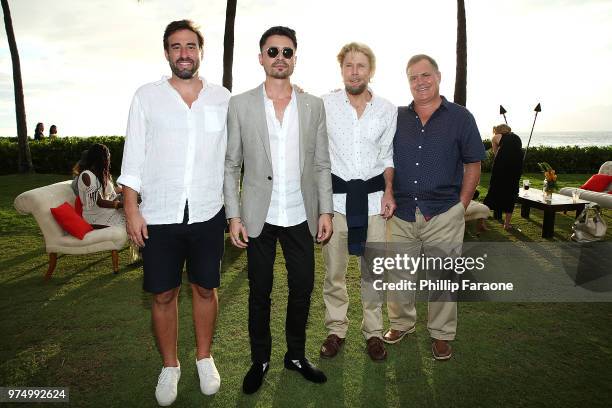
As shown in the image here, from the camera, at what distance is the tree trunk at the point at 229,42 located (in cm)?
1279

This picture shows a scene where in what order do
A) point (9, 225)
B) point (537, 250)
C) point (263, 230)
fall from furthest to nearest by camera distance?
point (9, 225), point (537, 250), point (263, 230)

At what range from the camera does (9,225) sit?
28.7 feet

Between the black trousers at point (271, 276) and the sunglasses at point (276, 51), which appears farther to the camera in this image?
the black trousers at point (271, 276)

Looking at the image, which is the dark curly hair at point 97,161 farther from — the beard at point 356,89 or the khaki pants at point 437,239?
the khaki pants at point 437,239

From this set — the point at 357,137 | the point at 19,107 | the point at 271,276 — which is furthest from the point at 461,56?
the point at 19,107

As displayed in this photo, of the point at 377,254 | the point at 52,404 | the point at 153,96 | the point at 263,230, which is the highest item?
the point at 153,96

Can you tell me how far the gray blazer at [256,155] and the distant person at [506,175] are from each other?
6.63 meters

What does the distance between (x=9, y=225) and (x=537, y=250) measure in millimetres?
9436

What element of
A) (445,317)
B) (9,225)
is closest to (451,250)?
(445,317)

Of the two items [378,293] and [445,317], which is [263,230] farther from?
[445,317]

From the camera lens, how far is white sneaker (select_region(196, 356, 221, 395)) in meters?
3.17

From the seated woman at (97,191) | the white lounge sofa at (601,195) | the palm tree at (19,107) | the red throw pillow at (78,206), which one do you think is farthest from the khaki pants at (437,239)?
the palm tree at (19,107)

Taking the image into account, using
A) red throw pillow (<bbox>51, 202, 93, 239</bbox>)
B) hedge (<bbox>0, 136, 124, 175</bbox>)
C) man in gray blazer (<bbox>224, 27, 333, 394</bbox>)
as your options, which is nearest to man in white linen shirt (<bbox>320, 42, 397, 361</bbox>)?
man in gray blazer (<bbox>224, 27, 333, 394</bbox>)

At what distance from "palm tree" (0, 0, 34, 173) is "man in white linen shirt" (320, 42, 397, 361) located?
18.9 metres
